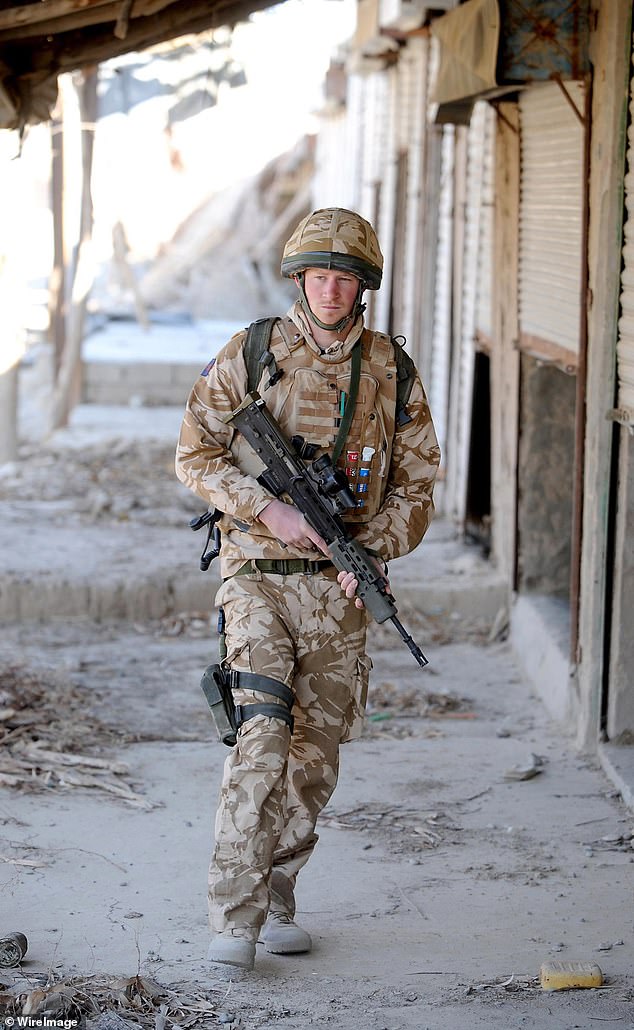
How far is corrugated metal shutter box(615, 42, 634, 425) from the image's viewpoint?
16.0 ft

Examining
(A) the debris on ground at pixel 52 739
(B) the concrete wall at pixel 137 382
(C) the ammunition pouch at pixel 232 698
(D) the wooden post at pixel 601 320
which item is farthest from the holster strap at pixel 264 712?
(B) the concrete wall at pixel 137 382

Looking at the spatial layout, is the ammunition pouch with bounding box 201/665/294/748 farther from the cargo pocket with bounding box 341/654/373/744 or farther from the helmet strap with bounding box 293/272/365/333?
the helmet strap with bounding box 293/272/365/333

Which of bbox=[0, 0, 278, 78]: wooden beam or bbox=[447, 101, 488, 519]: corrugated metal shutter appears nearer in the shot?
bbox=[0, 0, 278, 78]: wooden beam

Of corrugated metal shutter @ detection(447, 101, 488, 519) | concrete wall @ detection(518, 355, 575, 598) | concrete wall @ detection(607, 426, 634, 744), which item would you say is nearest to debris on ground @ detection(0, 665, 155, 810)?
concrete wall @ detection(607, 426, 634, 744)

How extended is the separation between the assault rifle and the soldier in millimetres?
40

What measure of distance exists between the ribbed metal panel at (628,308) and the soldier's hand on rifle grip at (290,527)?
1.84 m

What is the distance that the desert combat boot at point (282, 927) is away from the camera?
3.51 meters

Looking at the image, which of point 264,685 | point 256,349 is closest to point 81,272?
point 256,349

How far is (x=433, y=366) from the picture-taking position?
1035 centimetres

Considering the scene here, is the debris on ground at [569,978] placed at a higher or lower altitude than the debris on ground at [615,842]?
higher

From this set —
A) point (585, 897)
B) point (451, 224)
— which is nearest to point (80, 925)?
point (585, 897)

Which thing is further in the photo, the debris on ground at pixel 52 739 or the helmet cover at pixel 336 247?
the debris on ground at pixel 52 739

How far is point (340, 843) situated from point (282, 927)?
97 cm

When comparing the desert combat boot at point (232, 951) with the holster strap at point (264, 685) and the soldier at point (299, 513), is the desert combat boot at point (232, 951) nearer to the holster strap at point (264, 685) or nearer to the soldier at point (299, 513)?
the soldier at point (299, 513)
